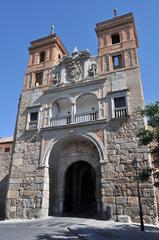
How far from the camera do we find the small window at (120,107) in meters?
12.3

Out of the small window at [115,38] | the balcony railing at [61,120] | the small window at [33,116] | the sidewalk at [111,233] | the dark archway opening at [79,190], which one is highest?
the small window at [115,38]

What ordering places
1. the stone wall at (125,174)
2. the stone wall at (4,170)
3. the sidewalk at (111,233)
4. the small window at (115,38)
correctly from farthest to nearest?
1. the stone wall at (4,170)
2. the small window at (115,38)
3. the stone wall at (125,174)
4. the sidewalk at (111,233)

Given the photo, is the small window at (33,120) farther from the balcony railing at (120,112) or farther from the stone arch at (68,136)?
the balcony railing at (120,112)

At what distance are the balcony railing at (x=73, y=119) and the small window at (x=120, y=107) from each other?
1339 millimetres

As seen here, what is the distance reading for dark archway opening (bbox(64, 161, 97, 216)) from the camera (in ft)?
45.2

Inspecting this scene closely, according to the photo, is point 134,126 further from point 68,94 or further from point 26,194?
point 26,194

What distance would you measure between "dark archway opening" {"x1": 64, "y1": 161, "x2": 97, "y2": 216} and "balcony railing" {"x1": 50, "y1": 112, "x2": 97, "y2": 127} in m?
3.45

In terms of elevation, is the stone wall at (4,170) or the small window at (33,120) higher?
the small window at (33,120)

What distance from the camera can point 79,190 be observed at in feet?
52.0


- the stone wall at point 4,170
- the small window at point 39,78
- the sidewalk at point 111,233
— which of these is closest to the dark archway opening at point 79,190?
the sidewalk at point 111,233

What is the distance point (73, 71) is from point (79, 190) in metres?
8.73

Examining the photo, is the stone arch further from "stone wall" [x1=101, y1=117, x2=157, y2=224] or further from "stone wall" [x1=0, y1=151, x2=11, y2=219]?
"stone wall" [x1=0, y1=151, x2=11, y2=219]

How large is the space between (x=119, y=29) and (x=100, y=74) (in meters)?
4.11

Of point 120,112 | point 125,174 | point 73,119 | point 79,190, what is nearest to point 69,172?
point 79,190
